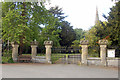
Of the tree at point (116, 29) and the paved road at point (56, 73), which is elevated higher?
the tree at point (116, 29)

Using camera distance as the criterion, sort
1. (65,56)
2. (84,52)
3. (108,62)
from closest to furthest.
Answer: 1. (108,62)
2. (84,52)
3. (65,56)

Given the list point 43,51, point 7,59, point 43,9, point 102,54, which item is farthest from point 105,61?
point 7,59

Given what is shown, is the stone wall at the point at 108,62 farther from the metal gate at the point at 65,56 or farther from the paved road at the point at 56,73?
the paved road at the point at 56,73

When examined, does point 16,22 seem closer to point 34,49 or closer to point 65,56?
point 34,49

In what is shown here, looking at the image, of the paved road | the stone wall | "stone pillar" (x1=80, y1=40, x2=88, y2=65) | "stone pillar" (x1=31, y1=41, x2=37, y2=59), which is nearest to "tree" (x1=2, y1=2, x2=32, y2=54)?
"stone pillar" (x1=31, y1=41, x2=37, y2=59)

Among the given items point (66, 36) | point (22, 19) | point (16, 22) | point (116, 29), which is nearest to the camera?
point (16, 22)

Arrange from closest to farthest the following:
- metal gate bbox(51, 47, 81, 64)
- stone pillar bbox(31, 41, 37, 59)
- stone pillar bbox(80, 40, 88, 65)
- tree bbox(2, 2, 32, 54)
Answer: stone pillar bbox(80, 40, 88, 65)
tree bbox(2, 2, 32, 54)
metal gate bbox(51, 47, 81, 64)
stone pillar bbox(31, 41, 37, 59)

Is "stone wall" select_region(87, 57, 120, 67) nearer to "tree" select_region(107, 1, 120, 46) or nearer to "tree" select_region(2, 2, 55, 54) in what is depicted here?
"tree" select_region(107, 1, 120, 46)

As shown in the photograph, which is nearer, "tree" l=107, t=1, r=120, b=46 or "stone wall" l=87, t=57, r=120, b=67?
"stone wall" l=87, t=57, r=120, b=67

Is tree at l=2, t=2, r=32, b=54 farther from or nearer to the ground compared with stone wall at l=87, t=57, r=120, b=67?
farther from the ground

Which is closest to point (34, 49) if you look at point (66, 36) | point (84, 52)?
point (84, 52)

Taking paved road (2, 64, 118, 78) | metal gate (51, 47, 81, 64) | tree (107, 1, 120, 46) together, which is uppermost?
tree (107, 1, 120, 46)

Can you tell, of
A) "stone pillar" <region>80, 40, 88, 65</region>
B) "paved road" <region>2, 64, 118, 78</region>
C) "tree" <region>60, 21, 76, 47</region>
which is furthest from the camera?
"tree" <region>60, 21, 76, 47</region>

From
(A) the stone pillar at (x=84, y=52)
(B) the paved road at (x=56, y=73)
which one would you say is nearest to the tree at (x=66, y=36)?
(A) the stone pillar at (x=84, y=52)
